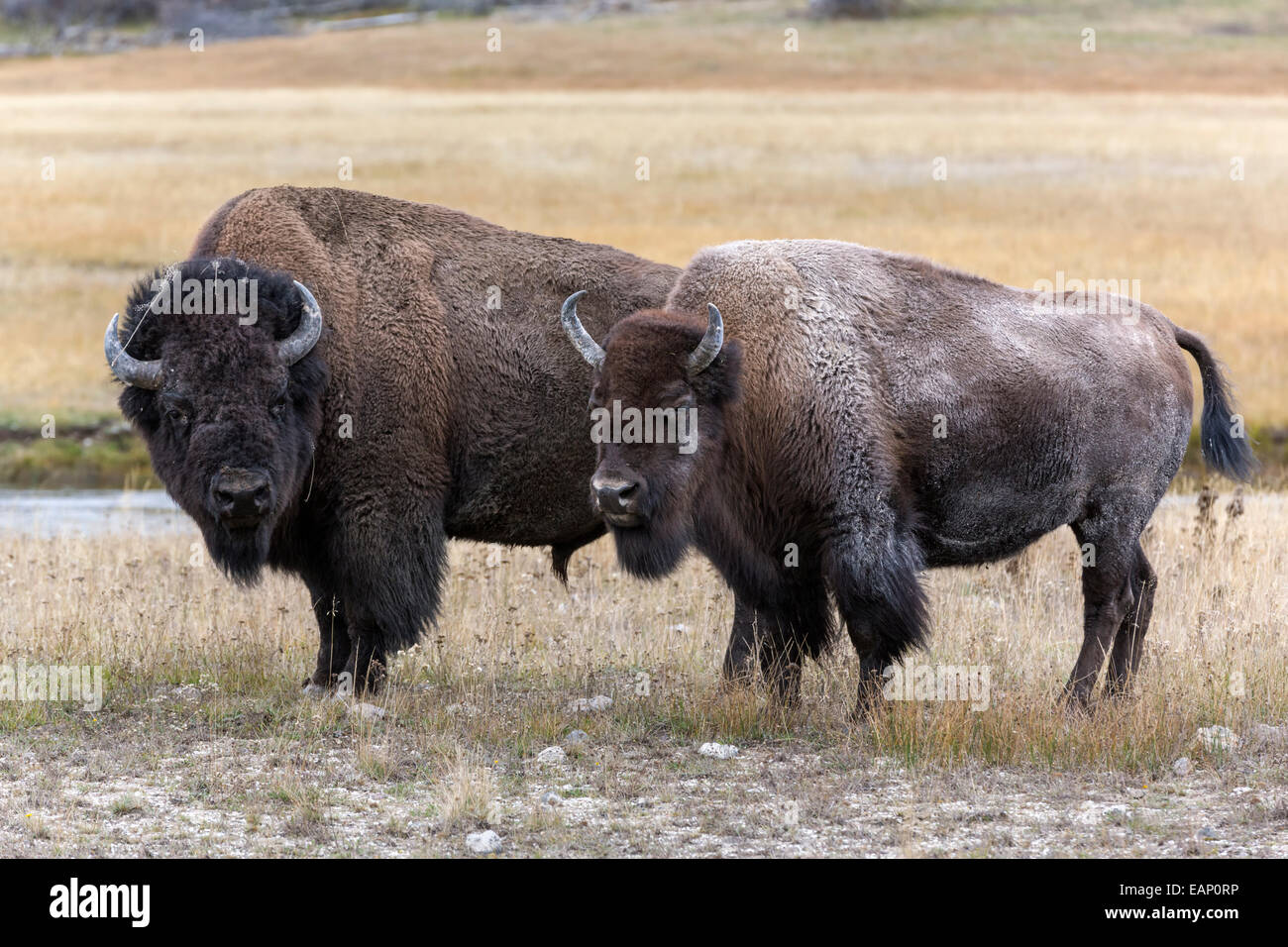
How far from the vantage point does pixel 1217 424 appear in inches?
349

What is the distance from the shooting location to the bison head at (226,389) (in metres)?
7.60

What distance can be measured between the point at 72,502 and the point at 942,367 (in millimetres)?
13091

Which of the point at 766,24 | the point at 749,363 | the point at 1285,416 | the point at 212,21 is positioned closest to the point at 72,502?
the point at 749,363

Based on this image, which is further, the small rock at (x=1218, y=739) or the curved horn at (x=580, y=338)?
the curved horn at (x=580, y=338)

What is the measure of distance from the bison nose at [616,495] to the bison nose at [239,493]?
1676mm

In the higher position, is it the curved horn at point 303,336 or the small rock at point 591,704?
the curved horn at point 303,336

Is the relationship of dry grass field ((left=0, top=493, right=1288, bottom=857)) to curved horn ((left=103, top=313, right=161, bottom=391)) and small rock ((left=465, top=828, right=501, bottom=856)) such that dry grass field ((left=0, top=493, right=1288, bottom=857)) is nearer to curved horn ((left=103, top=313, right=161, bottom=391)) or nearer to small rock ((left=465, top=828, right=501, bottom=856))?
small rock ((left=465, top=828, right=501, bottom=856))

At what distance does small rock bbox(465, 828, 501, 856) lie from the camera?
5.99 metres

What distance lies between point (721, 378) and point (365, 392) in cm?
212

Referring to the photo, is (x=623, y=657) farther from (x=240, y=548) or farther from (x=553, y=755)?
(x=240, y=548)

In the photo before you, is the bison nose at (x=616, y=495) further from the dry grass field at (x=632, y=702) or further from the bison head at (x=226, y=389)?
the bison head at (x=226, y=389)
